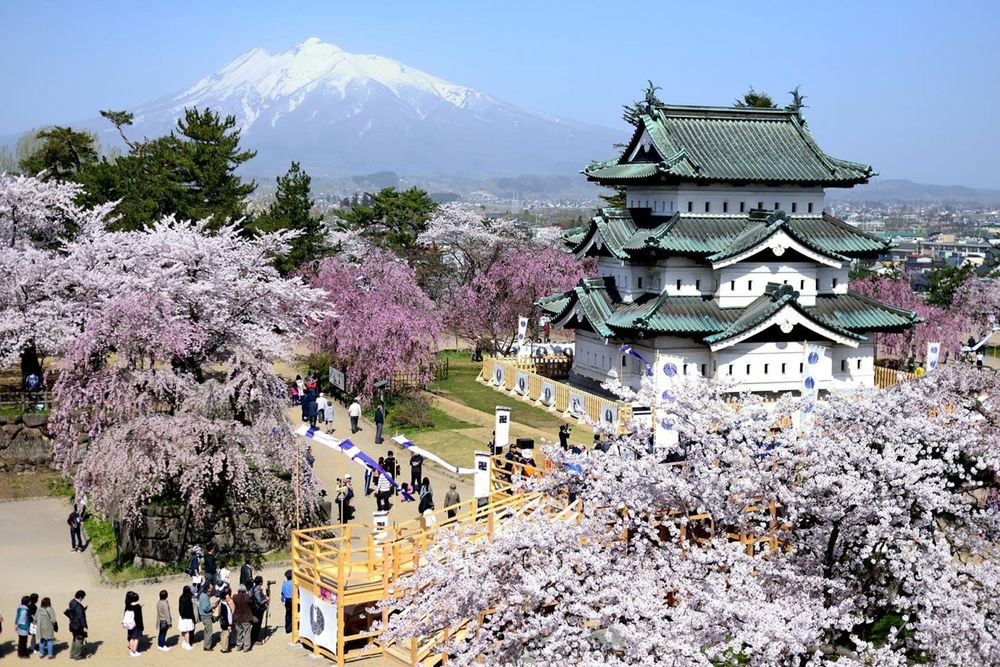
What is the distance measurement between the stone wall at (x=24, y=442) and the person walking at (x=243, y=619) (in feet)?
55.7

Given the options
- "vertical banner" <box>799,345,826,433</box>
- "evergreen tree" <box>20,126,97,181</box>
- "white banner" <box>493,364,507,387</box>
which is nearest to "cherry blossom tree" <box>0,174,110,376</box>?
"evergreen tree" <box>20,126,97,181</box>

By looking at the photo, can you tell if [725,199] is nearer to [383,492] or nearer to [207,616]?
[383,492]

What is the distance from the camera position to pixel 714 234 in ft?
136

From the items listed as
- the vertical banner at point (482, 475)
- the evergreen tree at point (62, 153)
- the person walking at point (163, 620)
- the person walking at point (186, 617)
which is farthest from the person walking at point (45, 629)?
the evergreen tree at point (62, 153)

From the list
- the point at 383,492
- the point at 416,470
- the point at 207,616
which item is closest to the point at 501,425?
the point at 416,470

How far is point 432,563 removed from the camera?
56.2 feet

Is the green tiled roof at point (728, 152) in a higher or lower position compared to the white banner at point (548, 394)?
higher

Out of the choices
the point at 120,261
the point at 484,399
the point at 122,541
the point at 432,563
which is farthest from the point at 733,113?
the point at 432,563

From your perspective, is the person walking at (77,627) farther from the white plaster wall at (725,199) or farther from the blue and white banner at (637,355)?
the white plaster wall at (725,199)

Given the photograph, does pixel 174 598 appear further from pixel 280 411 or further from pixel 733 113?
pixel 733 113

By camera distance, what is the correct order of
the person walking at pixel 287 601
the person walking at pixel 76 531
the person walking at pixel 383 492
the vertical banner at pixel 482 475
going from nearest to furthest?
the person walking at pixel 287 601, the vertical banner at pixel 482 475, the person walking at pixel 76 531, the person walking at pixel 383 492

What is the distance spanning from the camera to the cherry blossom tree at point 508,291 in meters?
55.9

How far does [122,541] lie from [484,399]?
65.7 feet

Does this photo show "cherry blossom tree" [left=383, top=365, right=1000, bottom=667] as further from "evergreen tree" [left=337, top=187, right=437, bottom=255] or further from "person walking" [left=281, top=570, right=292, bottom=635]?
"evergreen tree" [left=337, top=187, right=437, bottom=255]
